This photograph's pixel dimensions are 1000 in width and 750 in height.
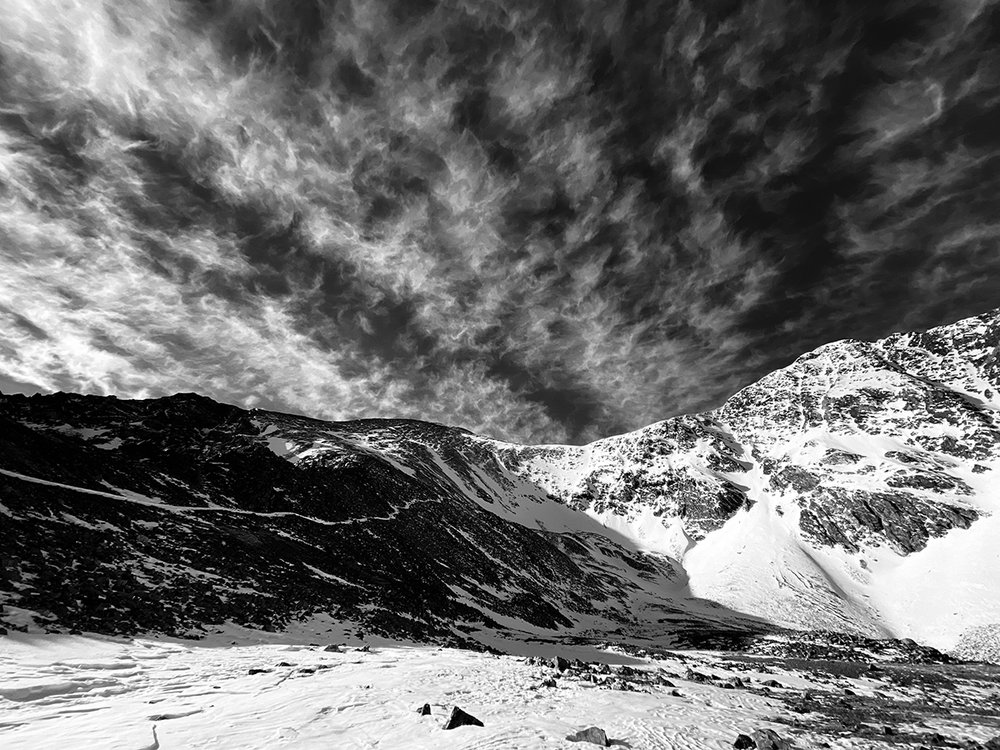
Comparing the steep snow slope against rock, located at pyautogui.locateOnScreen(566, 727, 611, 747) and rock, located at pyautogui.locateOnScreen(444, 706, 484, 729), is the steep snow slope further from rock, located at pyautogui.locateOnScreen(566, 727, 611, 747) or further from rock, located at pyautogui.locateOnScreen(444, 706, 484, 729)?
rock, located at pyautogui.locateOnScreen(444, 706, 484, 729)

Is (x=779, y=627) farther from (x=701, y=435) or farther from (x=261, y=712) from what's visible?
(x=701, y=435)

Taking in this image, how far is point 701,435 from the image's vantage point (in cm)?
19238

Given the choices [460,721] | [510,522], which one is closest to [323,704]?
[460,721]

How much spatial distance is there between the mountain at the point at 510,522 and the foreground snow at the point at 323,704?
324 inches

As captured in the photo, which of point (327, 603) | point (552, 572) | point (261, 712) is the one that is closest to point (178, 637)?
point (327, 603)

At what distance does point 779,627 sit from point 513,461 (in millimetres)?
110989

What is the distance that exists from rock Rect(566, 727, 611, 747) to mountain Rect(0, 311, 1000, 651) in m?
25.5

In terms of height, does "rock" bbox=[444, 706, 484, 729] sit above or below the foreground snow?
above

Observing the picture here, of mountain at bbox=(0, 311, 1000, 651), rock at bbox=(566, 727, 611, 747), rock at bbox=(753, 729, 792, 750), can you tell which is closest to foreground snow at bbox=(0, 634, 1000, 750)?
rock at bbox=(566, 727, 611, 747)

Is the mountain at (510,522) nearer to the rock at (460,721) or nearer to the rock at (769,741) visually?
the rock at (460,721)

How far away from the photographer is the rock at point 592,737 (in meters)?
10.7

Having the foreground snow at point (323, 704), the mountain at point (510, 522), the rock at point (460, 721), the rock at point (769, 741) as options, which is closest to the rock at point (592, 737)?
the foreground snow at point (323, 704)

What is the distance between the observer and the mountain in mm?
34438

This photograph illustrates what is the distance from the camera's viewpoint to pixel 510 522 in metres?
110
